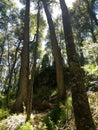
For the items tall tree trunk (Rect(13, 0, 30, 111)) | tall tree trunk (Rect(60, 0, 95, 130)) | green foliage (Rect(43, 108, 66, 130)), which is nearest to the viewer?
tall tree trunk (Rect(60, 0, 95, 130))

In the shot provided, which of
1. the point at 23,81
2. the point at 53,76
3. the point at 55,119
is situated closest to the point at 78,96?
the point at 55,119

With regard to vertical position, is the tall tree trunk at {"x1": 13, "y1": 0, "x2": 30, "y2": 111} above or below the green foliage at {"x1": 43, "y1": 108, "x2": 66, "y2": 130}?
above

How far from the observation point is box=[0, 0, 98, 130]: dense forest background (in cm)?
626

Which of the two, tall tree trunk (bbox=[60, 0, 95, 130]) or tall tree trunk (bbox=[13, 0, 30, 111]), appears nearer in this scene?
tall tree trunk (bbox=[60, 0, 95, 130])

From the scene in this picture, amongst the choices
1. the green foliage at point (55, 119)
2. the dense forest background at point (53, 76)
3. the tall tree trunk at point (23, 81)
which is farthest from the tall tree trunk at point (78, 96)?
the tall tree trunk at point (23, 81)

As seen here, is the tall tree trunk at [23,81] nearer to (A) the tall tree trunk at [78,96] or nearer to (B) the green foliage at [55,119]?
(B) the green foliage at [55,119]

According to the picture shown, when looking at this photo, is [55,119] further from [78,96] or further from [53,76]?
[53,76]

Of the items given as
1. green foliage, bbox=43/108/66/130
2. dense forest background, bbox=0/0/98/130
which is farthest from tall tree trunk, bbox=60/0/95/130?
green foliage, bbox=43/108/66/130

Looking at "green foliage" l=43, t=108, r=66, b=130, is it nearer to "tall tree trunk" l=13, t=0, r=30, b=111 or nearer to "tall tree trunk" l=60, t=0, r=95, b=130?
"tall tree trunk" l=60, t=0, r=95, b=130

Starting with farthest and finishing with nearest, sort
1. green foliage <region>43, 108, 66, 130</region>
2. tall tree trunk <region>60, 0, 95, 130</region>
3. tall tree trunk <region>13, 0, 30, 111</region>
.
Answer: tall tree trunk <region>13, 0, 30, 111</region>, green foliage <region>43, 108, 66, 130</region>, tall tree trunk <region>60, 0, 95, 130</region>

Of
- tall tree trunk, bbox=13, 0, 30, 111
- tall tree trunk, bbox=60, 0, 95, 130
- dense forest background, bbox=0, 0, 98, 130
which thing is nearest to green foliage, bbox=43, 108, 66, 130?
dense forest background, bbox=0, 0, 98, 130

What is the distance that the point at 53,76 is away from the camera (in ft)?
77.2

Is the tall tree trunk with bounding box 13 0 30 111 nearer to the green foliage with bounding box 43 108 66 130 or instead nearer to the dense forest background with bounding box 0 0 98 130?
the dense forest background with bounding box 0 0 98 130

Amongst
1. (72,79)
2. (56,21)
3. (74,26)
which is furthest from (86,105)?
(56,21)
